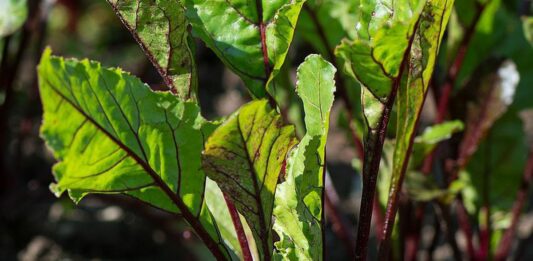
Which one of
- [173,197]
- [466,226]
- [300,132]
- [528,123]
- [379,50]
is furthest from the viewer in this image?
[528,123]

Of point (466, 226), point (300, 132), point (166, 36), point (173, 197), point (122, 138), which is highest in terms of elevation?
point (166, 36)

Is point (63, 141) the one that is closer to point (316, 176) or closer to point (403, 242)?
point (316, 176)

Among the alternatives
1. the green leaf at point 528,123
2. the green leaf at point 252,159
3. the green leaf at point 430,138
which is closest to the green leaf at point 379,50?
the green leaf at point 252,159

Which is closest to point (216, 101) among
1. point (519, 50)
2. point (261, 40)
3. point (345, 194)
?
point (345, 194)

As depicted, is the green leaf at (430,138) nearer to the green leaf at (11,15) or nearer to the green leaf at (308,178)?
the green leaf at (308,178)

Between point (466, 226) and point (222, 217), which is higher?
point (222, 217)

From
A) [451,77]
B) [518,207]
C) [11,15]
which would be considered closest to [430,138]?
[451,77]

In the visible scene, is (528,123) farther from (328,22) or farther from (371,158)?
(371,158)
